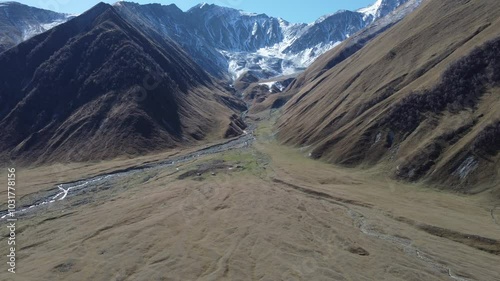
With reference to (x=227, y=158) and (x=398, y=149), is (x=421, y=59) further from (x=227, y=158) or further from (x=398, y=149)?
(x=227, y=158)

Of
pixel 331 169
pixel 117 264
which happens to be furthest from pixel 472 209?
pixel 117 264

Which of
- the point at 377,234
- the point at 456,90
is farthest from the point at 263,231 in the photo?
the point at 456,90

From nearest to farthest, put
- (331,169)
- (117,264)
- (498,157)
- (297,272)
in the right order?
(297,272) < (117,264) < (498,157) < (331,169)

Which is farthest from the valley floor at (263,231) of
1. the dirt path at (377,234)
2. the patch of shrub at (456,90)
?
the patch of shrub at (456,90)

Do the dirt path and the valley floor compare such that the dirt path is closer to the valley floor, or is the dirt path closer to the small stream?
the valley floor

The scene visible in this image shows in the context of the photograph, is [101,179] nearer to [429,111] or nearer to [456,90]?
[429,111]

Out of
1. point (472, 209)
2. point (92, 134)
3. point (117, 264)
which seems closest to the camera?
point (117, 264)
